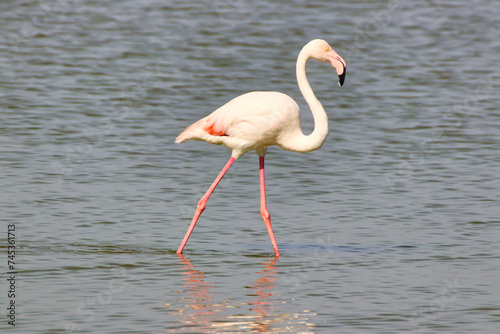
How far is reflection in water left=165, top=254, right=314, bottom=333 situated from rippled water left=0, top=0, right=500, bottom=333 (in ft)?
0.08

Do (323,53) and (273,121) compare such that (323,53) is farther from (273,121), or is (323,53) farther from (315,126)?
(273,121)

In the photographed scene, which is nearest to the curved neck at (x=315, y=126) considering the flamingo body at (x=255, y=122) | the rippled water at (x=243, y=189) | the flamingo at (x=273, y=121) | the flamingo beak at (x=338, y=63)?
the flamingo at (x=273, y=121)

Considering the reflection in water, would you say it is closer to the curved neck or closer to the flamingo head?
the curved neck

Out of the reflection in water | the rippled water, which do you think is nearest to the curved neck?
the rippled water

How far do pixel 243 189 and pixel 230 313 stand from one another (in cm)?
421

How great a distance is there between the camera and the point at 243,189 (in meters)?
12.0

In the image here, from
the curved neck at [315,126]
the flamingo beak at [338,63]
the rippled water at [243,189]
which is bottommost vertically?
the rippled water at [243,189]

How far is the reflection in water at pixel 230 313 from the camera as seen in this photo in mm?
7488

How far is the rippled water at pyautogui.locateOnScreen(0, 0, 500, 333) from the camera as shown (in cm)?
809

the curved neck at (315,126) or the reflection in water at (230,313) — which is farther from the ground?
the curved neck at (315,126)

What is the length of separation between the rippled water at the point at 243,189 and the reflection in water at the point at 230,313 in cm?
2

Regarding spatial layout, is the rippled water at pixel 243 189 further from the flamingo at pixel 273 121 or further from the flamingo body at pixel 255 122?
the flamingo body at pixel 255 122

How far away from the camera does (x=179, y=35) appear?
2311 centimetres

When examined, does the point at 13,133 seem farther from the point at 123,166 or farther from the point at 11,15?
the point at 11,15
